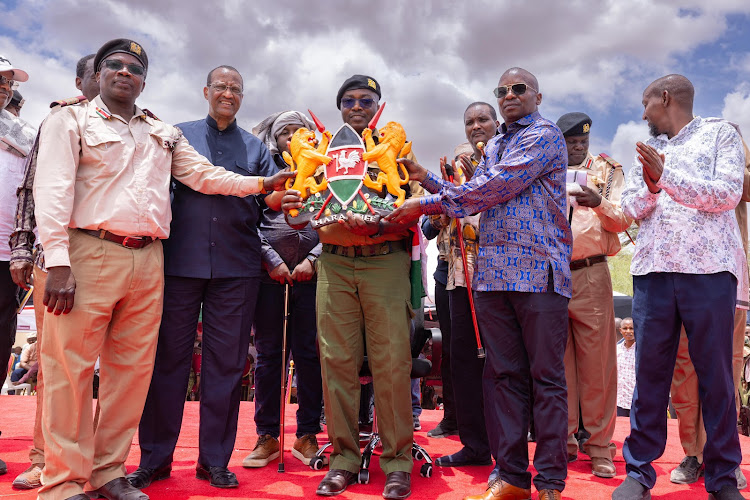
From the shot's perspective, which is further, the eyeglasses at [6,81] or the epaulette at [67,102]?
the eyeglasses at [6,81]

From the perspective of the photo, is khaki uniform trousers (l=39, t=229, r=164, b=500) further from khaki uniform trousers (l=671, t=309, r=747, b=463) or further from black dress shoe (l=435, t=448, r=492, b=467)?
khaki uniform trousers (l=671, t=309, r=747, b=463)

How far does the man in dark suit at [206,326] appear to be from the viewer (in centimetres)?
362

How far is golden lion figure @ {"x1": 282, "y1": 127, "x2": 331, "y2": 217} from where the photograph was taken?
3742 mm

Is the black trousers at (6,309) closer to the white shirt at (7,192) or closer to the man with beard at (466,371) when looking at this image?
the white shirt at (7,192)

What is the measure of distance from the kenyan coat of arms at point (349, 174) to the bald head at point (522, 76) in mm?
729

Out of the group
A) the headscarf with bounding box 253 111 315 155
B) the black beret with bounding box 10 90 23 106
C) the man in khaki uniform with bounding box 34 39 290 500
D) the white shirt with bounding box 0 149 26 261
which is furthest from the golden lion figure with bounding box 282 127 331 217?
the black beret with bounding box 10 90 23 106

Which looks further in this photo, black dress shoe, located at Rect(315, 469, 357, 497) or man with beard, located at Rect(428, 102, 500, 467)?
man with beard, located at Rect(428, 102, 500, 467)

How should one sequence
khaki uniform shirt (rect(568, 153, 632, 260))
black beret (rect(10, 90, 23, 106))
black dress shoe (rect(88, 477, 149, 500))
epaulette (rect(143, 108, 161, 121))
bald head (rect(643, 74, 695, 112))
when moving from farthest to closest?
black beret (rect(10, 90, 23, 106))
khaki uniform shirt (rect(568, 153, 632, 260))
epaulette (rect(143, 108, 161, 121))
bald head (rect(643, 74, 695, 112))
black dress shoe (rect(88, 477, 149, 500))

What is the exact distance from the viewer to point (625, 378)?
7.72 meters

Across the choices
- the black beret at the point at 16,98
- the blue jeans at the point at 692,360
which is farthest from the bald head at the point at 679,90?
the black beret at the point at 16,98

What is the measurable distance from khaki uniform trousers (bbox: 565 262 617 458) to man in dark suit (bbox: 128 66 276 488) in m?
2.24

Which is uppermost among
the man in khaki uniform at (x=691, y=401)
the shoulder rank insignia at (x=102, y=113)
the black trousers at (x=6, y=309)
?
the shoulder rank insignia at (x=102, y=113)

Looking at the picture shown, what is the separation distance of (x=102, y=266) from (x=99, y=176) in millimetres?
481

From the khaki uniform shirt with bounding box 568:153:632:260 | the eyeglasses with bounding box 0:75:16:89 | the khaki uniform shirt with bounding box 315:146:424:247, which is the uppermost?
the eyeglasses with bounding box 0:75:16:89
